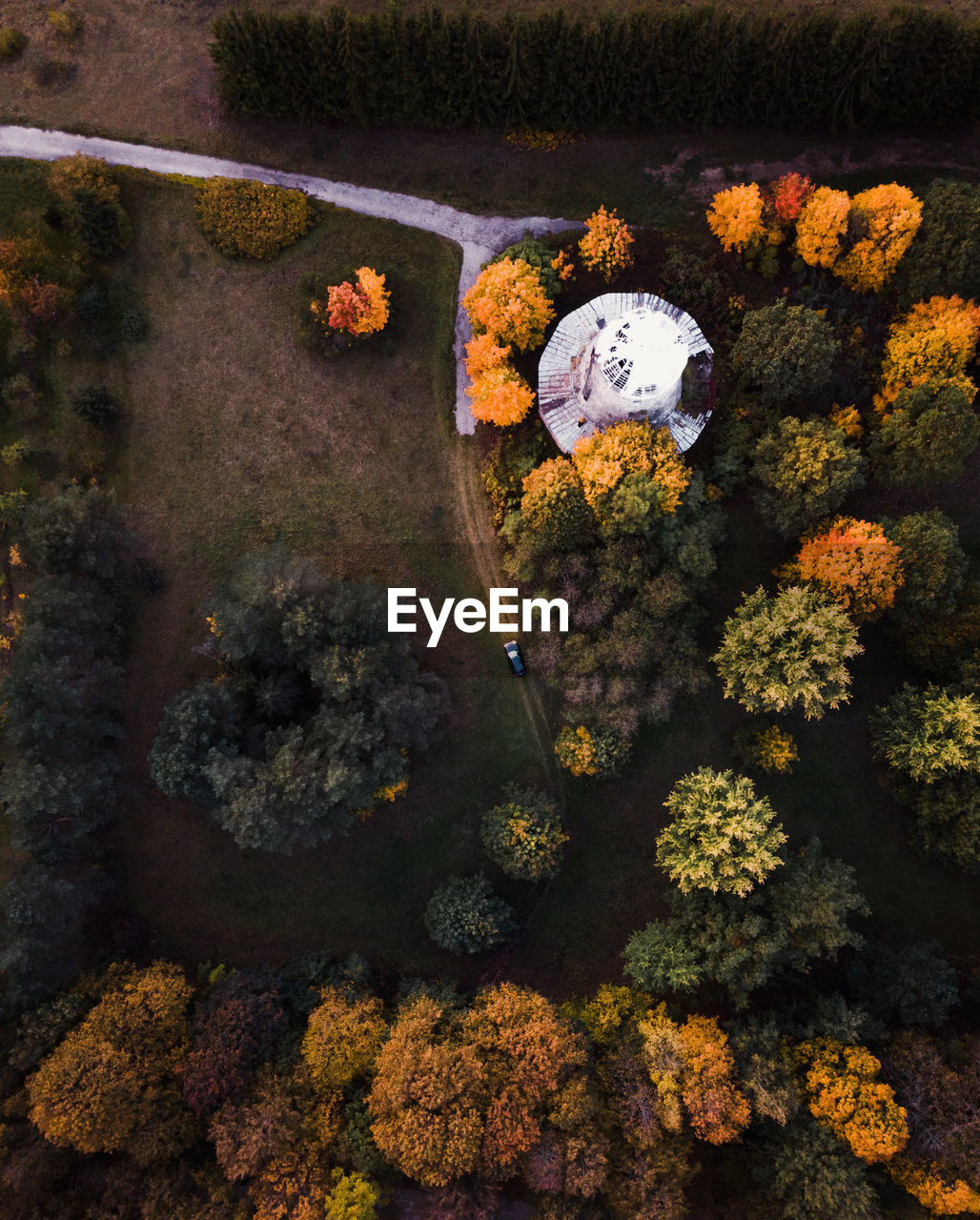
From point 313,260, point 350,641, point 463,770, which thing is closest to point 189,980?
point 463,770

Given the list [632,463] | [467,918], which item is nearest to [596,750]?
[467,918]

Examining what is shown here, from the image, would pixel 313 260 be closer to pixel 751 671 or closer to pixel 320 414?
pixel 320 414

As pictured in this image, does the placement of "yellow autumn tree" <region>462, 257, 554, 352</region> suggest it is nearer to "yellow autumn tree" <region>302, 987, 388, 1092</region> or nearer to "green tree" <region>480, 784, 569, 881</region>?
"green tree" <region>480, 784, 569, 881</region>

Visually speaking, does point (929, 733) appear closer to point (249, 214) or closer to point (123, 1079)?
point (123, 1079)

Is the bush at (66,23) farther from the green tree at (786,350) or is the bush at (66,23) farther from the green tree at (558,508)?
the green tree at (786,350)

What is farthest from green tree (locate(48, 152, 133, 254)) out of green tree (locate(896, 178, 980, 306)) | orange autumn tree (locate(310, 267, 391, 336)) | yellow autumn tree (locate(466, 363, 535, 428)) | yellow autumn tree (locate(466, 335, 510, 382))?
green tree (locate(896, 178, 980, 306))

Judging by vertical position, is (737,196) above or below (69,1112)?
above
